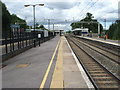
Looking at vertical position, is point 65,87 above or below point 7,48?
below

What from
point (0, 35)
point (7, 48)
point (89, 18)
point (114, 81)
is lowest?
point (114, 81)

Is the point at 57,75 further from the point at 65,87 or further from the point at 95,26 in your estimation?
the point at 95,26

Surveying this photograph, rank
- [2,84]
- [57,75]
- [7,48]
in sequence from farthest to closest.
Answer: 1. [7,48]
2. [57,75]
3. [2,84]

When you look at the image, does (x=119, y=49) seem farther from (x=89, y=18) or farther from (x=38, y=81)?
(x=89, y=18)

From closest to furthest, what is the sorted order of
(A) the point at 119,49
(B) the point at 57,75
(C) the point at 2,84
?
1. (C) the point at 2,84
2. (B) the point at 57,75
3. (A) the point at 119,49

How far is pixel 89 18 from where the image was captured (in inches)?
5945

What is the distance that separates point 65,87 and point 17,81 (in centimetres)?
217

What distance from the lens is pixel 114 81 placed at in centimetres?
839

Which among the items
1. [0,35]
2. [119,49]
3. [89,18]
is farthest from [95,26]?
[0,35]

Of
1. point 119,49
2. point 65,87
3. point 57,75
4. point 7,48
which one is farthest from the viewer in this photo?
point 119,49

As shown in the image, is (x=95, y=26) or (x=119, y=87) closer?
(x=119, y=87)

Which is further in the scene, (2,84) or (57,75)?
(57,75)

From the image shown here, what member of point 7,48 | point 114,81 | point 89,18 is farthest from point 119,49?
point 89,18

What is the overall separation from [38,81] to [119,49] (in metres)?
17.2
